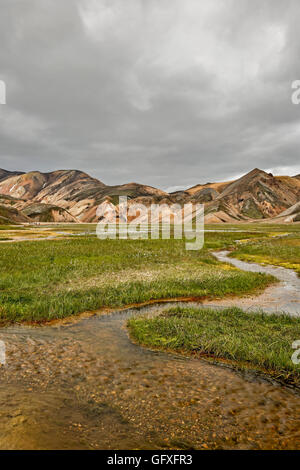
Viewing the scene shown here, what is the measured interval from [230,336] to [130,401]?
236 inches

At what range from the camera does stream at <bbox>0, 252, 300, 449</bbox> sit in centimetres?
646

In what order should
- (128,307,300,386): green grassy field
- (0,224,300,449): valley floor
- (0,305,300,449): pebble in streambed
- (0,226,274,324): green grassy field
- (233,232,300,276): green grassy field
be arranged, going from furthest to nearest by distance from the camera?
(233,232,300,276): green grassy field < (0,226,274,324): green grassy field < (128,307,300,386): green grassy field < (0,224,300,449): valley floor < (0,305,300,449): pebble in streambed

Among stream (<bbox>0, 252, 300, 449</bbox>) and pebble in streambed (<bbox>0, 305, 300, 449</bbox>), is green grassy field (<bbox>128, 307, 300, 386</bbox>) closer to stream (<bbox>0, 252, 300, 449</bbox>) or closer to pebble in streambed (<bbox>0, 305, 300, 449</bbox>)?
stream (<bbox>0, 252, 300, 449</bbox>)

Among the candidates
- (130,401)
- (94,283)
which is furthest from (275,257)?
(130,401)

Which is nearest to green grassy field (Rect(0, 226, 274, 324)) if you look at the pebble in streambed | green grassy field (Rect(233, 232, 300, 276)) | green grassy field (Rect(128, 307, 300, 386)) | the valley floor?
the valley floor

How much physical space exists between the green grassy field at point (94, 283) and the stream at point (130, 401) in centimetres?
498

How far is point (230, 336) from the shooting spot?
12.2 m

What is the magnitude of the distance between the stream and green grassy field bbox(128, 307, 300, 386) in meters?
0.78
